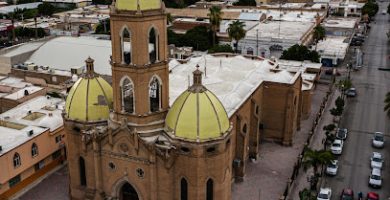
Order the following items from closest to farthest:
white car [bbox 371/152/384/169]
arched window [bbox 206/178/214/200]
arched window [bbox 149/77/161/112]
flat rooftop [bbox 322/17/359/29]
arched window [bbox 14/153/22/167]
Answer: arched window [bbox 206/178/214/200]
arched window [bbox 149/77/161/112]
arched window [bbox 14/153/22/167]
white car [bbox 371/152/384/169]
flat rooftop [bbox 322/17/359/29]

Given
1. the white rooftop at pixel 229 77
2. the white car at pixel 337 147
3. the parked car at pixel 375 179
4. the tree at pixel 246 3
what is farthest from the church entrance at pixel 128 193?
the tree at pixel 246 3

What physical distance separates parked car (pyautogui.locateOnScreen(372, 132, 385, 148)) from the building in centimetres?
3871

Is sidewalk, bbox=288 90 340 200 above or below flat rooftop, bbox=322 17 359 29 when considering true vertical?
below

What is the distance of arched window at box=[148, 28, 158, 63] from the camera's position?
3831cm

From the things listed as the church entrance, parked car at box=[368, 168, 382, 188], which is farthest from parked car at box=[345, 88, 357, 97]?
the church entrance

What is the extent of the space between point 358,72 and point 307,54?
13.5 meters

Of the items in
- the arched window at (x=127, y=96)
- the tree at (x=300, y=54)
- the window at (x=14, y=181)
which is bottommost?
the window at (x=14, y=181)

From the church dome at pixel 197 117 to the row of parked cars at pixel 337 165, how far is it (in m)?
15.8

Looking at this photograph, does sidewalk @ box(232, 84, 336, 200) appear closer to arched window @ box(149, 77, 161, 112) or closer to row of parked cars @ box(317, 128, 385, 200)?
row of parked cars @ box(317, 128, 385, 200)

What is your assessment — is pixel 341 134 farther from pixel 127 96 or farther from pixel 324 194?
pixel 127 96

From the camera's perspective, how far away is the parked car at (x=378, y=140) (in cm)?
5916

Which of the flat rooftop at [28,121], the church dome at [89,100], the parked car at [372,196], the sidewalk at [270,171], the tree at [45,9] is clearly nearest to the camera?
the church dome at [89,100]

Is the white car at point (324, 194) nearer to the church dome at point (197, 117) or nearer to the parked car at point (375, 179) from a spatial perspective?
the parked car at point (375, 179)

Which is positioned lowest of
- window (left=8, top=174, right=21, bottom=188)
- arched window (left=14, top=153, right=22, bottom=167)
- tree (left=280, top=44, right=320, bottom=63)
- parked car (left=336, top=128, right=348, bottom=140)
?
window (left=8, top=174, right=21, bottom=188)
